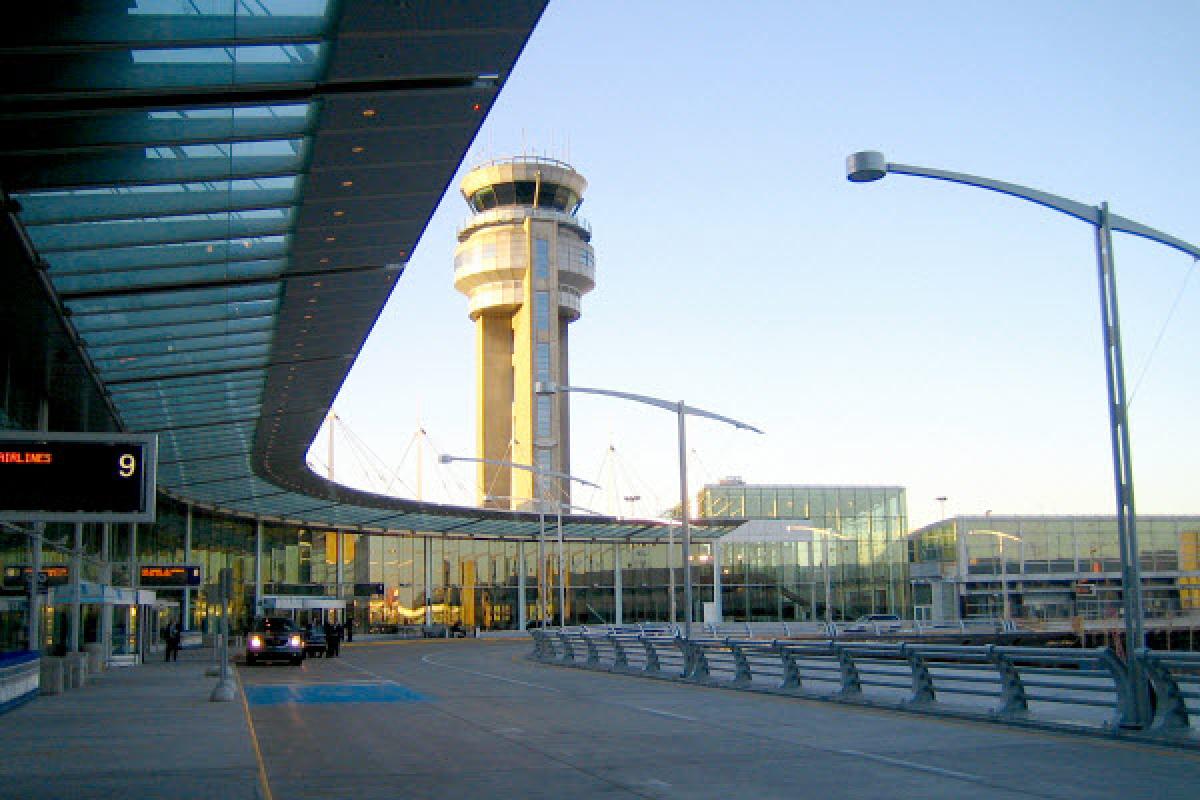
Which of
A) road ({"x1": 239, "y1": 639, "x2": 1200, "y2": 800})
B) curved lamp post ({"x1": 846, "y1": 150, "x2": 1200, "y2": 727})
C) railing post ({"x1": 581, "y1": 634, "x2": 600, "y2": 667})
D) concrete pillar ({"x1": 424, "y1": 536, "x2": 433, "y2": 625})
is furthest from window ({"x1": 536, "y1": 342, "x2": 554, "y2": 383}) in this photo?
curved lamp post ({"x1": 846, "y1": 150, "x2": 1200, "y2": 727})

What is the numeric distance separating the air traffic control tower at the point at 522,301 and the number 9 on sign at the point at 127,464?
3193 inches

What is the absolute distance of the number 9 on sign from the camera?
689 inches

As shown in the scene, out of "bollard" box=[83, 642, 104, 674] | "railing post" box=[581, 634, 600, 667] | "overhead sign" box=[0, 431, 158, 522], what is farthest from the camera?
"railing post" box=[581, 634, 600, 667]

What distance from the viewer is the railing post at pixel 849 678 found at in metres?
22.3

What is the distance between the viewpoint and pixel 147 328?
78.4ft

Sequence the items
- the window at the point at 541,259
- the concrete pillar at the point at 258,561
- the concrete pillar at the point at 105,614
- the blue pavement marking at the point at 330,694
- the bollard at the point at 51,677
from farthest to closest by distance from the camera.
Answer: the window at the point at 541,259 → the concrete pillar at the point at 258,561 → the concrete pillar at the point at 105,614 → the bollard at the point at 51,677 → the blue pavement marking at the point at 330,694

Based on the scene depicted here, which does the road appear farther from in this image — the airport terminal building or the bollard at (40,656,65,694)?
the airport terminal building

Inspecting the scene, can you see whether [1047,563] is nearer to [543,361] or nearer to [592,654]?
[543,361]

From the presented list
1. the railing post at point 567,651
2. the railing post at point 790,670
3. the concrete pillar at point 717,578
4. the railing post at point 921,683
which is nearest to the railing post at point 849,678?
the railing post at point 921,683

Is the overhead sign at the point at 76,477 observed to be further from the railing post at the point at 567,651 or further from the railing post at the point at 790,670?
the railing post at the point at 567,651

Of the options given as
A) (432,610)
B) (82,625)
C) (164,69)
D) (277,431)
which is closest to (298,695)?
(277,431)

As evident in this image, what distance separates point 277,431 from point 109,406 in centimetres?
636

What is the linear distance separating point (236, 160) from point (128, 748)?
25.3ft

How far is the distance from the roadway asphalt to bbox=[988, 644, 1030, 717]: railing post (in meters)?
0.46
